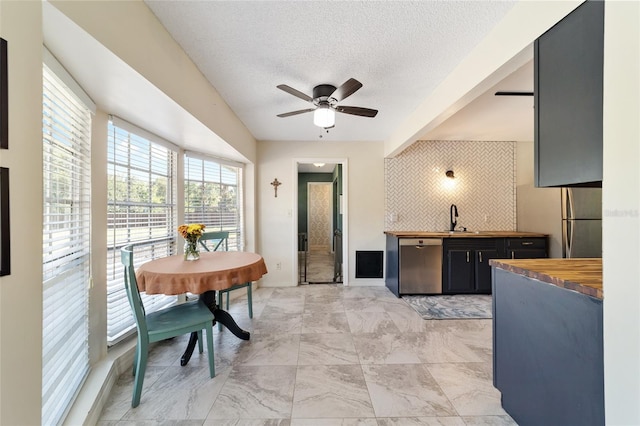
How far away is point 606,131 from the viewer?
31.8 inches

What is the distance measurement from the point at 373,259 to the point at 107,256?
334 cm

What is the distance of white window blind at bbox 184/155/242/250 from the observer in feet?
10.0

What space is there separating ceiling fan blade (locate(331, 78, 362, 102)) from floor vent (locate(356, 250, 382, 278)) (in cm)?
266

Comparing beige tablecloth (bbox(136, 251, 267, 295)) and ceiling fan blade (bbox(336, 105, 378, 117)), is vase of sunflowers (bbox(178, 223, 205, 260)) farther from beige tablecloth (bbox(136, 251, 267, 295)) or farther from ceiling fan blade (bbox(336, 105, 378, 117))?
ceiling fan blade (bbox(336, 105, 378, 117))

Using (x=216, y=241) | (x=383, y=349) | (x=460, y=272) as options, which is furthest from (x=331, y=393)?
(x=460, y=272)

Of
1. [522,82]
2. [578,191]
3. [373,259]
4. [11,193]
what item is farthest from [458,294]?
[11,193]

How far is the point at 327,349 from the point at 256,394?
72 cm

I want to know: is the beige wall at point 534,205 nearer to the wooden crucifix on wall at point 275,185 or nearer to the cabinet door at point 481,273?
the cabinet door at point 481,273

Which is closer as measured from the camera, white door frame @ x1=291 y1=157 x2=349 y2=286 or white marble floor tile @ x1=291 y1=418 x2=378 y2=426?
white marble floor tile @ x1=291 y1=418 x2=378 y2=426

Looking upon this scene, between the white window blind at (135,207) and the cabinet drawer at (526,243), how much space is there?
434 centimetres

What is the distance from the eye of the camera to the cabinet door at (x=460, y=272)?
3504mm

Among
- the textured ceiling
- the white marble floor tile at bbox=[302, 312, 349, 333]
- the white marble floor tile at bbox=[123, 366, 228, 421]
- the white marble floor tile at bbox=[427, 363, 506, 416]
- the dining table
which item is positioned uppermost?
the textured ceiling

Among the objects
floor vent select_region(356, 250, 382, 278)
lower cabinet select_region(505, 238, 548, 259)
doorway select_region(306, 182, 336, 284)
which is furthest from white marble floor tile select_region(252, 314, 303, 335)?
doorway select_region(306, 182, 336, 284)

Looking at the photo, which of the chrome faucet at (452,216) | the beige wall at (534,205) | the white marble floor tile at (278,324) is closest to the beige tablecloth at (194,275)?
the white marble floor tile at (278,324)
